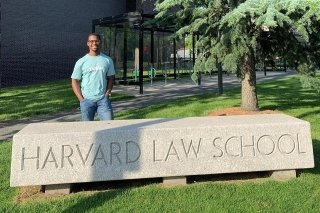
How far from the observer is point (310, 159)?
17.1ft

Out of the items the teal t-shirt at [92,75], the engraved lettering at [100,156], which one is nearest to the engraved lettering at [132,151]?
the engraved lettering at [100,156]

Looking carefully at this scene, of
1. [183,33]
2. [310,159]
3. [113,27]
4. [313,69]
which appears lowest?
[310,159]

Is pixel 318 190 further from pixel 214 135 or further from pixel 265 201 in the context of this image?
Result: pixel 214 135

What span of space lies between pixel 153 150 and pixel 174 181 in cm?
51

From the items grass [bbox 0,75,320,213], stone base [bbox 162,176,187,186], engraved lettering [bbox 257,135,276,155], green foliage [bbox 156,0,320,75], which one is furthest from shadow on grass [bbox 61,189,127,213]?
green foliage [bbox 156,0,320,75]

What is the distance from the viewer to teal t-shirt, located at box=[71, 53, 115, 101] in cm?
591

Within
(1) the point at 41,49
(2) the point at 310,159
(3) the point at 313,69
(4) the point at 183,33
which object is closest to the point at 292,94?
(3) the point at 313,69

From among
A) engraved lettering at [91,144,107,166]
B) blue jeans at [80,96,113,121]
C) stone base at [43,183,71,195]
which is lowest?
stone base at [43,183,71,195]

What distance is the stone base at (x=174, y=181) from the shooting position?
A: 199 inches

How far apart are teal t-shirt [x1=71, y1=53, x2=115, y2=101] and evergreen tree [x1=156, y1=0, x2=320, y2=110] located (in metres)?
3.37

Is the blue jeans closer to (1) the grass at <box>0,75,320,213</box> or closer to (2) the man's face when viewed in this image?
(2) the man's face

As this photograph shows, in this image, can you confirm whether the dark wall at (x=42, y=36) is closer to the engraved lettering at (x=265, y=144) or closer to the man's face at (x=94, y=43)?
the man's face at (x=94, y=43)

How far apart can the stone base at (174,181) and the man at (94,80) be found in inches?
57.7

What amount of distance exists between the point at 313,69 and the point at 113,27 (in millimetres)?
13396
